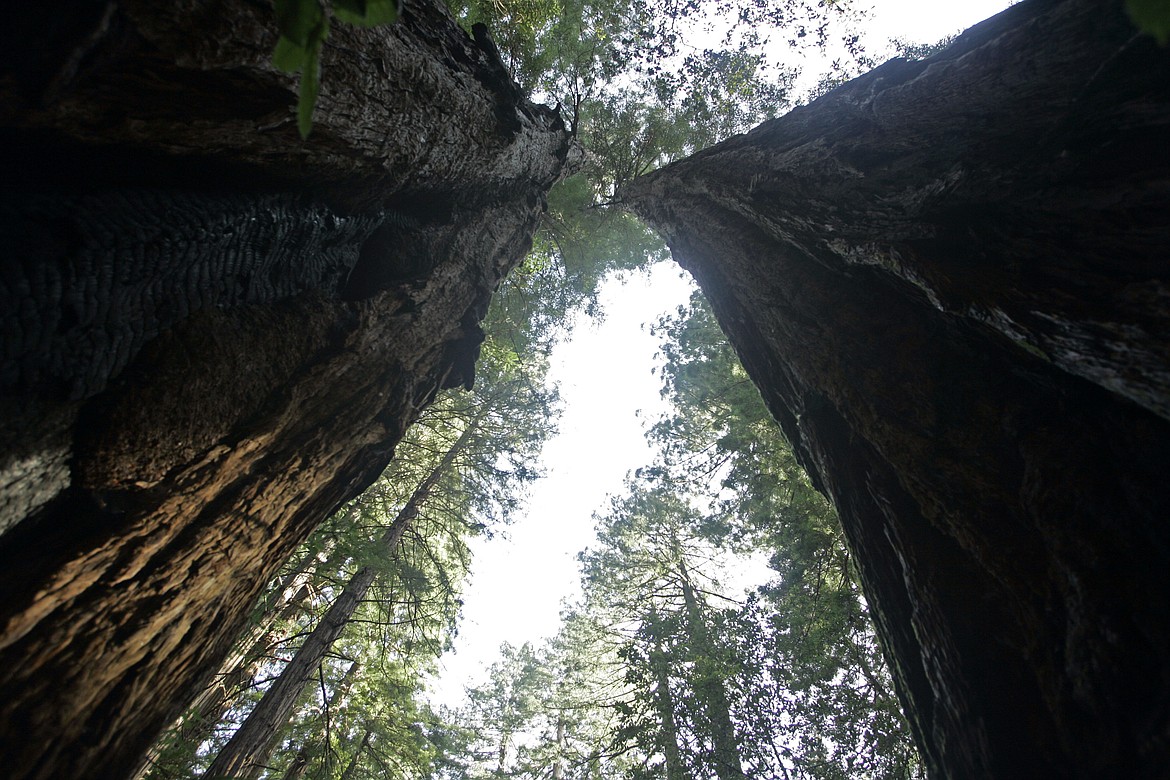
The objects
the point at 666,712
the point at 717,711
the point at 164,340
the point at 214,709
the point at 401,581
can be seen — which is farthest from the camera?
the point at 401,581

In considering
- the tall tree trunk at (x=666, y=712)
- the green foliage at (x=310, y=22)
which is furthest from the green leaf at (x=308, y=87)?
the tall tree trunk at (x=666, y=712)

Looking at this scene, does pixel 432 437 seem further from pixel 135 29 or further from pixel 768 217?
pixel 135 29

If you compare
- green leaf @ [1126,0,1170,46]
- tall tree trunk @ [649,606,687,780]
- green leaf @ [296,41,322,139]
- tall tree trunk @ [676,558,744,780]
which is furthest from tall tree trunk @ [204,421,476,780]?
green leaf @ [1126,0,1170,46]

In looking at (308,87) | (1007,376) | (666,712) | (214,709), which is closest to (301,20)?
(308,87)

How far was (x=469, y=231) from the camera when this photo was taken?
4.54 m

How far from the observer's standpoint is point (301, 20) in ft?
2.20

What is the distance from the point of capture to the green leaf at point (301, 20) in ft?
2.14

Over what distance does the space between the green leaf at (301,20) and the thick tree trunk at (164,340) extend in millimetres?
1243

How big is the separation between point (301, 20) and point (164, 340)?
196cm

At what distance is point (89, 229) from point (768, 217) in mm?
3660

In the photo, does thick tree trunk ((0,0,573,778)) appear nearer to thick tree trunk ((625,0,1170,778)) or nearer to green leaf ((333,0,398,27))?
green leaf ((333,0,398,27))

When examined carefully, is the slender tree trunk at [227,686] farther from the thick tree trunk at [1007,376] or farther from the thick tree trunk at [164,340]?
the thick tree trunk at [1007,376]

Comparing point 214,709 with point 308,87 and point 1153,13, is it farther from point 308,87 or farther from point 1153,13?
point 1153,13

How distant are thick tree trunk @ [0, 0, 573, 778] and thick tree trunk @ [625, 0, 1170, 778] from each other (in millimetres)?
2642
